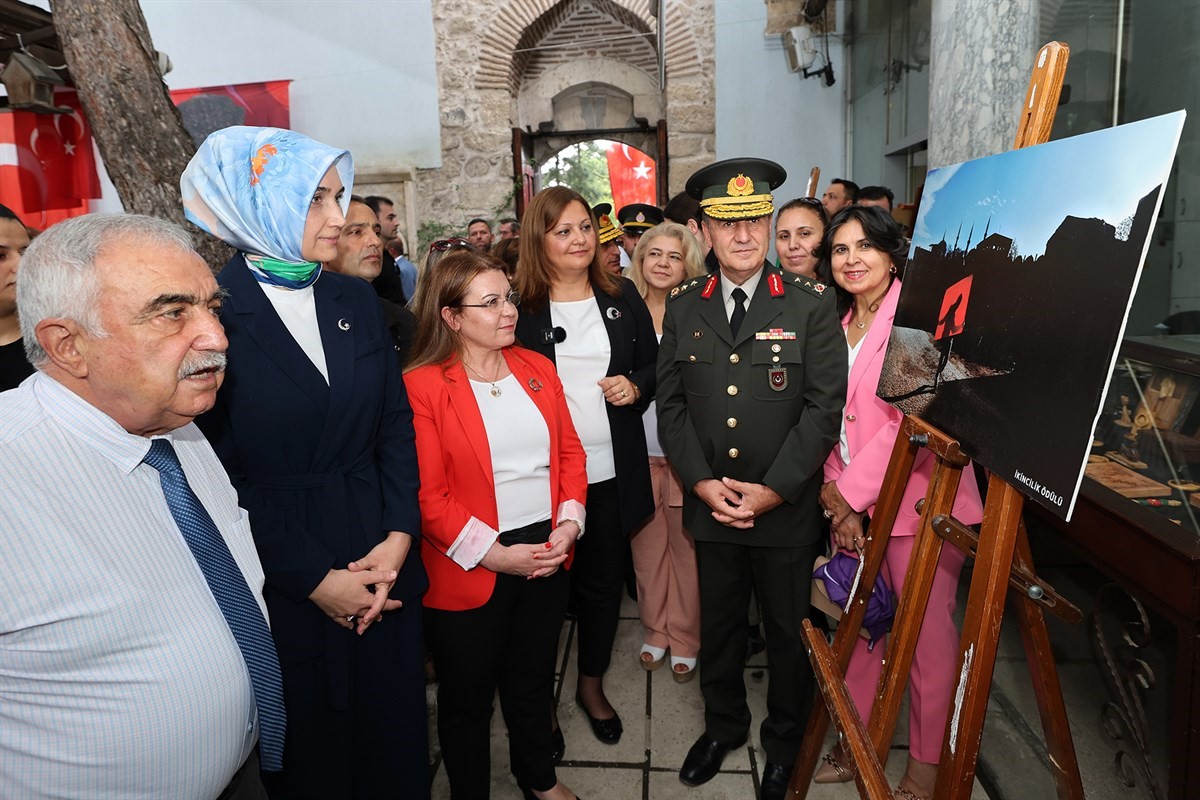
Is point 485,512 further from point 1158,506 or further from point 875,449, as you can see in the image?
point 1158,506

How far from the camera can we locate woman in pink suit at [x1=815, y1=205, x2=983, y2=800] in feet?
6.94

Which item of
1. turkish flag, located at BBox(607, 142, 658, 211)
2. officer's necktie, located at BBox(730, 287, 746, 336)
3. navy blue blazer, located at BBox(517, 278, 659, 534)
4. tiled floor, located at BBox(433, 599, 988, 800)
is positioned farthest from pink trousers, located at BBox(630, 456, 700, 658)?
turkish flag, located at BBox(607, 142, 658, 211)

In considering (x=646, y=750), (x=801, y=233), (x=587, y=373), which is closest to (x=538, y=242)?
(x=587, y=373)

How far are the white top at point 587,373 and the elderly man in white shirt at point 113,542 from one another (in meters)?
1.35

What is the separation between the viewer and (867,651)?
2.36 metres

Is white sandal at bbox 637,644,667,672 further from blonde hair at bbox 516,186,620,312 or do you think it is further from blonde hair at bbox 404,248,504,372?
blonde hair at bbox 404,248,504,372

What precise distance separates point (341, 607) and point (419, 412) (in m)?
0.54

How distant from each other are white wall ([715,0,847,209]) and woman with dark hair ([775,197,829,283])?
4481 mm

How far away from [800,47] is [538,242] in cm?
578

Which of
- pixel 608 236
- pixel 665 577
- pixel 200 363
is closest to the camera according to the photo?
pixel 200 363

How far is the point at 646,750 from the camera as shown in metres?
2.55

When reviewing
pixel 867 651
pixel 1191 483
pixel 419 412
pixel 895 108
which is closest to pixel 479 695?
pixel 419 412

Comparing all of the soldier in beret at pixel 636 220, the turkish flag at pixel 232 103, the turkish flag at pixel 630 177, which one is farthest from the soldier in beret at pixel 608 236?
the turkish flag at pixel 630 177

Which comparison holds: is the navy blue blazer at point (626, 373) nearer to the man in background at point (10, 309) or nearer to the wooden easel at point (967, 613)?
the wooden easel at point (967, 613)
